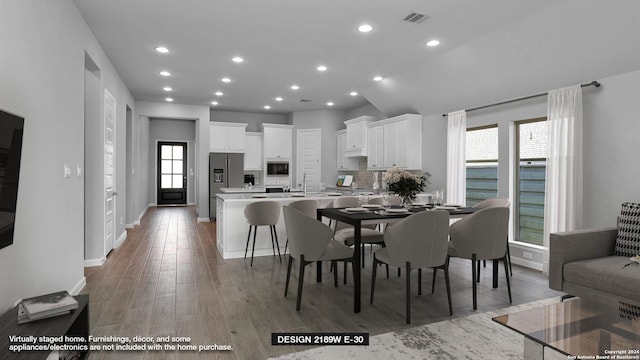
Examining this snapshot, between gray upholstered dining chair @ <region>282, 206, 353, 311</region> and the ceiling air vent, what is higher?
the ceiling air vent

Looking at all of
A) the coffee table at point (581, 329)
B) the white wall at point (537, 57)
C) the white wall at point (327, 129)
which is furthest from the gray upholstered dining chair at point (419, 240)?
the white wall at point (327, 129)

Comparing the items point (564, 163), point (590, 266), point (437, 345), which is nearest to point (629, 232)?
point (590, 266)

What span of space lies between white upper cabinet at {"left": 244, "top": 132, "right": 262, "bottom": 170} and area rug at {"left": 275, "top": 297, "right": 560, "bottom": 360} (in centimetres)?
752

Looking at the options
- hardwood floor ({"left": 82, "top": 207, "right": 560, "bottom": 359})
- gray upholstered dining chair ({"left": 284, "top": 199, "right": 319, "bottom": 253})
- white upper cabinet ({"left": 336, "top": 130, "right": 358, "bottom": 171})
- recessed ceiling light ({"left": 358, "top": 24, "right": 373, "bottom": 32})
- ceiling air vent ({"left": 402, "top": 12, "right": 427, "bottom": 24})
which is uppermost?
recessed ceiling light ({"left": 358, "top": 24, "right": 373, "bottom": 32})

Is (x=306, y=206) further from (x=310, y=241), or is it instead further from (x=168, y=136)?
(x=168, y=136)

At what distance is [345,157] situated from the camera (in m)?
8.87

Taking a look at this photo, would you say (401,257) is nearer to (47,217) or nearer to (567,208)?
(567,208)

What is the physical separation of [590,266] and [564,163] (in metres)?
1.54

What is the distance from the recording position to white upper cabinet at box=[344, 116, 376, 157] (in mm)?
7879

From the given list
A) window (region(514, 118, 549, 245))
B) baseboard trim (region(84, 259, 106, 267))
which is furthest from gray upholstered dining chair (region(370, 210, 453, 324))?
baseboard trim (region(84, 259, 106, 267))

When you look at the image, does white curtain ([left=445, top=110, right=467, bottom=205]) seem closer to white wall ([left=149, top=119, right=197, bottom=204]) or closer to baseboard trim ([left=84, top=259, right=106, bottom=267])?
baseboard trim ([left=84, top=259, right=106, bottom=267])

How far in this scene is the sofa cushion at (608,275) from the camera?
2686mm

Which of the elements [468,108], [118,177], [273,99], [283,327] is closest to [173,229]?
[118,177]

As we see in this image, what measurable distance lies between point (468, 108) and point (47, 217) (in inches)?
215
